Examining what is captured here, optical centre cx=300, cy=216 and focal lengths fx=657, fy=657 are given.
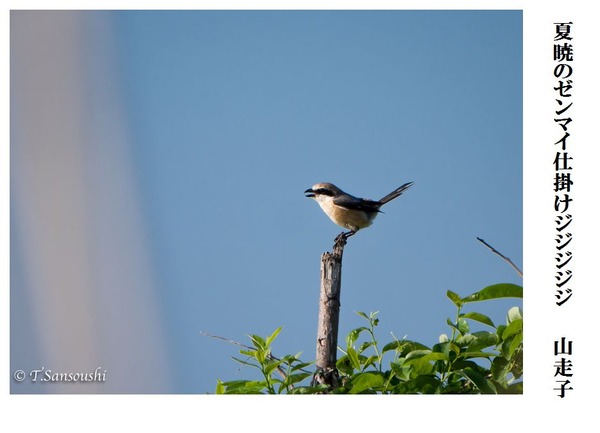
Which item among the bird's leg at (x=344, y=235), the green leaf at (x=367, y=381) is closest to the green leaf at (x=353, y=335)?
the green leaf at (x=367, y=381)

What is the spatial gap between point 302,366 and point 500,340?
0.81m

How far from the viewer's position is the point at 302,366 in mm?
2740

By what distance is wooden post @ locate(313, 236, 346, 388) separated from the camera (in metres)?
2.97

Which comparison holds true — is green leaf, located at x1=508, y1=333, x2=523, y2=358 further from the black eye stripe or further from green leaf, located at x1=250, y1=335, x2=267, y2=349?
the black eye stripe

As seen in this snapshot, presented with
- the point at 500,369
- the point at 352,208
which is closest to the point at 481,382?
the point at 500,369

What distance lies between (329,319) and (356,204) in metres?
3.45

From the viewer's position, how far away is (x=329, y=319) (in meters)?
3.11

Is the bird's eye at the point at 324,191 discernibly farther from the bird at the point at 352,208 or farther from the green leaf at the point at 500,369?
the green leaf at the point at 500,369

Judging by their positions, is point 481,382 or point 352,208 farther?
point 352,208

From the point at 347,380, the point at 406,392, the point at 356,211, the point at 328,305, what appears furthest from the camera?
the point at 356,211

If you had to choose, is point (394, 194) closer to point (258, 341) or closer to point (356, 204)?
point (356, 204)

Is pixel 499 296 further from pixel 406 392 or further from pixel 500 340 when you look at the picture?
pixel 406 392
